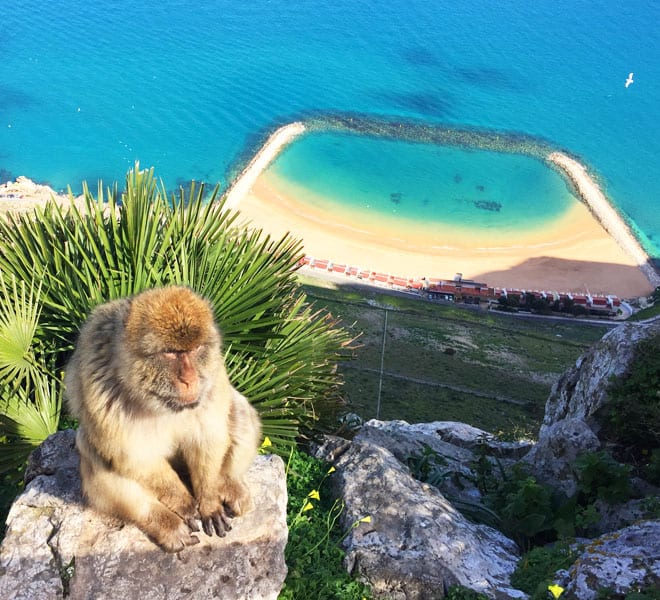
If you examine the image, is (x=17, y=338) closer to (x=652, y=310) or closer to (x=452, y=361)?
(x=452, y=361)

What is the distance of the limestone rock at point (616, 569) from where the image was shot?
12.5ft

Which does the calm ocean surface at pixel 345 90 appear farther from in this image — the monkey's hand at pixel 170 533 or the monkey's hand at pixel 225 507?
the monkey's hand at pixel 170 533

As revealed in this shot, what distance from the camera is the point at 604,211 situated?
3847 centimetres

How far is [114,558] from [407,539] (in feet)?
7.12

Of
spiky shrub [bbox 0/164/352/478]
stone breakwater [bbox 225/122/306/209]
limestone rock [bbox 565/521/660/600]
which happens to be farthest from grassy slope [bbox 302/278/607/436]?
stone breakwater [bbox 225/122/306/209]

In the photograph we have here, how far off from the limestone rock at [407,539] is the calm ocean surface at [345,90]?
32.7 m

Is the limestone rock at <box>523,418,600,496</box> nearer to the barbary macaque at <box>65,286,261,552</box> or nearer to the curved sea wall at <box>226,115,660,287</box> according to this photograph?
the barbary macaque at <box>65,286,261,552</box>

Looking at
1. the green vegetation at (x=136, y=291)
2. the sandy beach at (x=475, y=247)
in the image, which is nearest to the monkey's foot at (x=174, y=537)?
the green vegetation at (x=136, y=291)

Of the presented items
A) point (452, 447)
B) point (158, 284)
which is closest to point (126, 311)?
point (158, 284)

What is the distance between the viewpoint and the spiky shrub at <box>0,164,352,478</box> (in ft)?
18.4

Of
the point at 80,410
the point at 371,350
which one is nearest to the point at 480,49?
the point at 371,350

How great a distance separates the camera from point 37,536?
3748 mm

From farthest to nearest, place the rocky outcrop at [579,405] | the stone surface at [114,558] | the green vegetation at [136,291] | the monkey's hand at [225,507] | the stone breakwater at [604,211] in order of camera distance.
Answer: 1. the stone breakwater at [604,211]
2. the rocky outcrop at [579,405]
3. the green vegetation at [136,291]
4. the monkey's hand at [225,507]
5. the stone surface at [114,558]

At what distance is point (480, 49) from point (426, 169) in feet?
83.2
